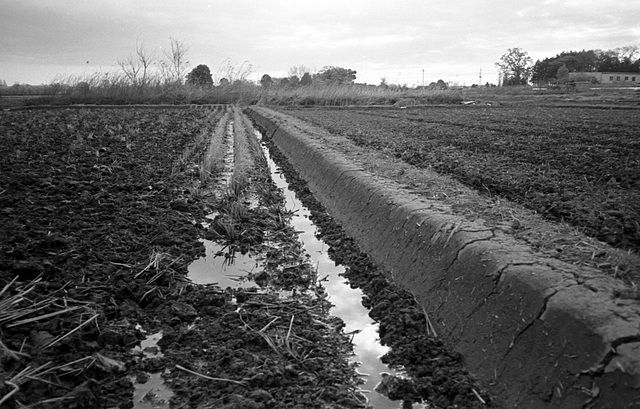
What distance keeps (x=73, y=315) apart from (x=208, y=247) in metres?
1.62

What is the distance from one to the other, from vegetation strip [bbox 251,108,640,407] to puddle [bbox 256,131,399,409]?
31 cm

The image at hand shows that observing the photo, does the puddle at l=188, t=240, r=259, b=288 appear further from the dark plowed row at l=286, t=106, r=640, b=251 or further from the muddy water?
the dark plowed row at l=286, t=106, r=640, b=251

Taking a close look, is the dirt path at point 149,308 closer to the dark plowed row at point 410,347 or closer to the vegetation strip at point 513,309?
the dark plowed row at point 410,347

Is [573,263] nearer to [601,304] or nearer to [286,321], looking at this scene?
[601,304]

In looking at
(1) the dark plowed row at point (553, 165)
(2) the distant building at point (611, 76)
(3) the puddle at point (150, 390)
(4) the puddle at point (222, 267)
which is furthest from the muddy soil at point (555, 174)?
(2) the distant building at point (611, 76)

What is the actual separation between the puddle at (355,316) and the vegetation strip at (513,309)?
1.03 feet

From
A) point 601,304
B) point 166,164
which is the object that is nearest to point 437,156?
point 166,164

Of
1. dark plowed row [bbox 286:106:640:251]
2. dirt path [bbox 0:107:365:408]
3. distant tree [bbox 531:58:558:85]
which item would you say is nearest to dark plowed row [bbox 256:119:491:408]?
dirt path [bbox 0:107:365:408]

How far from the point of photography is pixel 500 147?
8.00m

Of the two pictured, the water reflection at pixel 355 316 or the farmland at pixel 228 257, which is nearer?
the farmland at pixel 228 257

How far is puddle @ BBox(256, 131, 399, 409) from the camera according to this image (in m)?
2.29

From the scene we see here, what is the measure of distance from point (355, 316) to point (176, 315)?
925mm

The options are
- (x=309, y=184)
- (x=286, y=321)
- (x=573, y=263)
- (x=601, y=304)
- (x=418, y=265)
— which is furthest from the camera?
(x=309, y=184)

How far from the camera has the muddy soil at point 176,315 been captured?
82.4 inches
